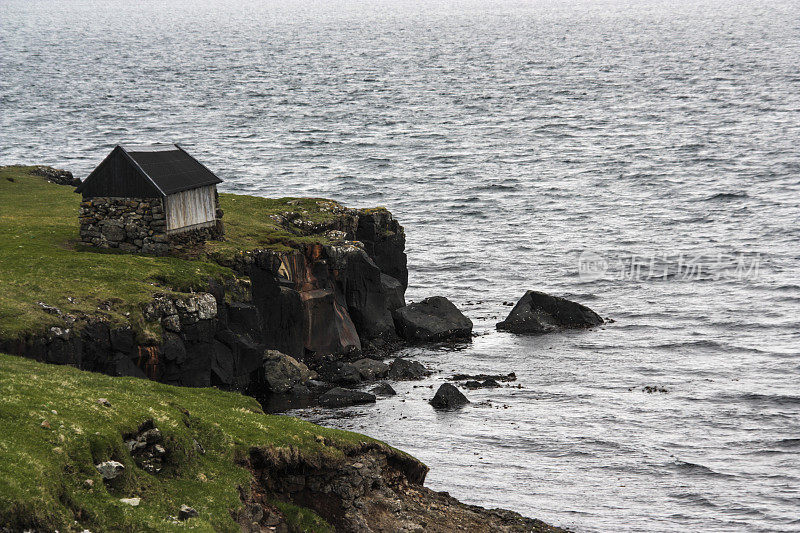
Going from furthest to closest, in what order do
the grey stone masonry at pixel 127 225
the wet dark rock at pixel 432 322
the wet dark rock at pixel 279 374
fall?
the wet dark rock at pixel 432 322 < the grey stone masonry at pixel 127 225 < the wet dark rock at pixel 279 374

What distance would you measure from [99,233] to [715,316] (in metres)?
45.8

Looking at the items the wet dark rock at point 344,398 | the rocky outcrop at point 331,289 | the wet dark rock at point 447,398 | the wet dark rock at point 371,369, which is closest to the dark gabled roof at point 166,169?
the rocky outcrop at point 331,289

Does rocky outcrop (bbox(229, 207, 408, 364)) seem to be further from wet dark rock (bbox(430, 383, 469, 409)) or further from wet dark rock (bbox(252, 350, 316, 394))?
wet dark rock (bbox(430, 383, 469, 409))

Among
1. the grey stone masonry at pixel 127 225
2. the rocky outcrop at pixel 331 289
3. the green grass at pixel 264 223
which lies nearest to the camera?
the grey stone masonry at pixel 127 225

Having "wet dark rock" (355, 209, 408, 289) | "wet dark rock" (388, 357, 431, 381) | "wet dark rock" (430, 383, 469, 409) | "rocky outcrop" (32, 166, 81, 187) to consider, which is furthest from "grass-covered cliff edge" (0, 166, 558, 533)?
"rocky outcrop" (32, 166, 81, 187)

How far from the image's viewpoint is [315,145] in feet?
461

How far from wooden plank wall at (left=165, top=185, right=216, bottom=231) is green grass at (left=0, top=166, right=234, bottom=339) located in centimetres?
280

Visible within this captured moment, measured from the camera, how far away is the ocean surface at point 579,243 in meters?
41.2

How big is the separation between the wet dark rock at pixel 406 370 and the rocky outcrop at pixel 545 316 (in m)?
11.2

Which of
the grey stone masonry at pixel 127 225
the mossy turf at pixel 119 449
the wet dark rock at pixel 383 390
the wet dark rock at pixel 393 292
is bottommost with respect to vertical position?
the wet dark rock at pixel 383 390

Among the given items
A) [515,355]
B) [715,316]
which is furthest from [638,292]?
[515,355]

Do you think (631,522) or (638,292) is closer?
(631,522)

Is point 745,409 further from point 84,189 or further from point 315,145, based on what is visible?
point 315,145

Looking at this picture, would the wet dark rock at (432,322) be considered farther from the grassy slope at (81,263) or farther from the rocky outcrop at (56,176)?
the rocky outcrop at (56,176)
